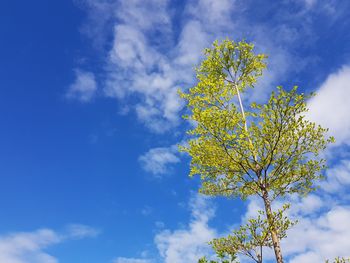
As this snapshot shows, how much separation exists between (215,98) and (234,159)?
12.1 feet

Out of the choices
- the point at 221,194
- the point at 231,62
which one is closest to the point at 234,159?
the point at 221,194

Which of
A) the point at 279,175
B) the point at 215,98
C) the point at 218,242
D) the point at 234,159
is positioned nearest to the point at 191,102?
the point at 215,98

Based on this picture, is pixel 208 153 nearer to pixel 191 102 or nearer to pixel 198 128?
pixel 198 128

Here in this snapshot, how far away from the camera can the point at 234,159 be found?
48.1ft

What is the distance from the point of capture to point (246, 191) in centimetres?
1576

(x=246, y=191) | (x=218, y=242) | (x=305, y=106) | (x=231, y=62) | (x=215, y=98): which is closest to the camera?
(x=305, y=106)

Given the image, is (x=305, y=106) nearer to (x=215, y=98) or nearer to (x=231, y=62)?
(x=215, y=98)

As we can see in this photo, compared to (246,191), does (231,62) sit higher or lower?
higher

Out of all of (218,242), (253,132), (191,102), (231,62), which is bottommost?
(218,242)

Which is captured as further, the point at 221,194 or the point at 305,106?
the point at 221,194

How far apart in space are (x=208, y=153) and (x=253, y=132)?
6.34 feet

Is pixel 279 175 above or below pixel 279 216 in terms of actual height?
above

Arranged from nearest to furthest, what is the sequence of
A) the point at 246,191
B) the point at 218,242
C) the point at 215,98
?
the point at 218,242
the point at 246,191
the point at 215,98

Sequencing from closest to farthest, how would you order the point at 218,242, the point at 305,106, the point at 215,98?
the point at 305,106
the point at 218,242
the point at 215,98
